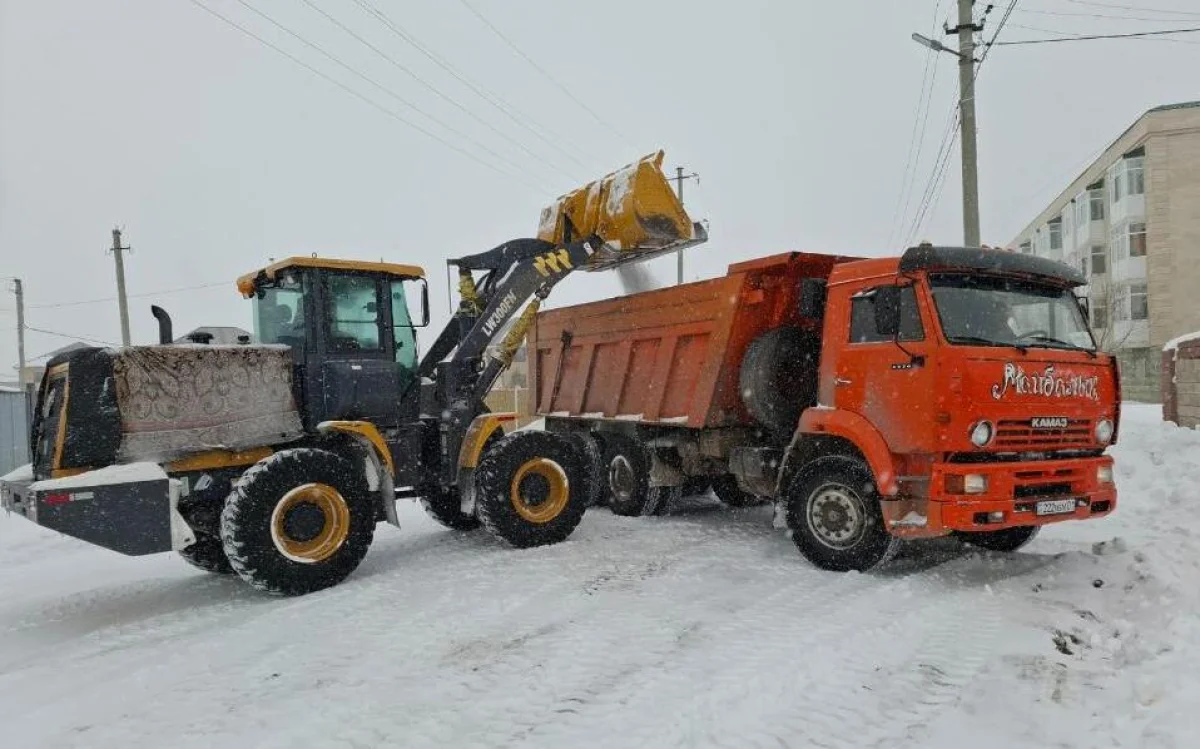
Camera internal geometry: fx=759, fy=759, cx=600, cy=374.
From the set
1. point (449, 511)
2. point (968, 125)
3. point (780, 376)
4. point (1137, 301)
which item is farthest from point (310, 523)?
point (1137, 301)

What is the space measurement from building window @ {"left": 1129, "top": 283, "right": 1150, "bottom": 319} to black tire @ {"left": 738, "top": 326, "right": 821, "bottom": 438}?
3449 cm

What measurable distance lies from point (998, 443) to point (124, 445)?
6.50 m

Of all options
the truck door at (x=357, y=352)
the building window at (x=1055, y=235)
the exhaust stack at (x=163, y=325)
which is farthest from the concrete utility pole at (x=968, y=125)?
the building window at (x=1055, y=235)

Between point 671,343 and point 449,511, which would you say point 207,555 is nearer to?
point 449,511

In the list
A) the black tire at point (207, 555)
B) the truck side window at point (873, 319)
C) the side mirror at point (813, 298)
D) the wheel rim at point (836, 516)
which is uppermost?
the side mirror at point (813, 298)

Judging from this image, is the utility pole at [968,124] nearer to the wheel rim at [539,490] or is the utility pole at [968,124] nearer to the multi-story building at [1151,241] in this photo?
the wheel rim at [539,490]

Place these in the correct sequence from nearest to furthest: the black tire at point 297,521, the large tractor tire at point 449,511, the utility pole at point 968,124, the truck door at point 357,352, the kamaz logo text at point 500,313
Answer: the black tire at point 297,521
the truck door at point 357,352
the kamaz logo text at point 500,313
the large tractor tire at point 449,511
the utility pole at point 968,124

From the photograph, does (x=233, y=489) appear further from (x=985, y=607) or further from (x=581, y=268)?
(x=985, y=607)

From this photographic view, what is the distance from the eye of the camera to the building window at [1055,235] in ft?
150

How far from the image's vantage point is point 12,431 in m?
15.6

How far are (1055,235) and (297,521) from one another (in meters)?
50.9

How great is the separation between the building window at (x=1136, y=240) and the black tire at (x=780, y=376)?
34968 mm

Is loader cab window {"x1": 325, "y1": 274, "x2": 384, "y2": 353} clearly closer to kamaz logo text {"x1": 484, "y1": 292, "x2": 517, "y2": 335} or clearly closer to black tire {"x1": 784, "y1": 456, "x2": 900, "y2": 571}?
kamaz logo text {"x1": 484, "y1": 292, "x2": 517, "y2": 335}

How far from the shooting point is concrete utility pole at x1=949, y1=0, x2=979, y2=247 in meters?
12.6
